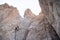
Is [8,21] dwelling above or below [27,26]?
above

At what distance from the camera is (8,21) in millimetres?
2736

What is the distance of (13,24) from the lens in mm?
2662

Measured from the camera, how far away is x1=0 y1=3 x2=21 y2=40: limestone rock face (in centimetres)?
254

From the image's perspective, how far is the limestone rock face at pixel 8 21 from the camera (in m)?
2.54

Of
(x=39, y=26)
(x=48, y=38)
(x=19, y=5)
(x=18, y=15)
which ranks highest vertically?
(x=19, y=5)

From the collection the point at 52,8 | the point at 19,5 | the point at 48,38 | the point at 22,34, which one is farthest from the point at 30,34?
the point at 19,5

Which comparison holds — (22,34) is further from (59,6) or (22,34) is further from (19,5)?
(19,5)

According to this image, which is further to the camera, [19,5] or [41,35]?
[19,5]

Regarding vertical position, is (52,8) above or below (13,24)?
above

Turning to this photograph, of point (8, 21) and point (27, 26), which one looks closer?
point (27, 26)

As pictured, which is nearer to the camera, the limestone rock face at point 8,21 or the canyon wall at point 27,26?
the canyon wall at point 27,26

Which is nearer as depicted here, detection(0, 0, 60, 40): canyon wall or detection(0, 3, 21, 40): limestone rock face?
detection(0, 0, 60, 40): canyon wall

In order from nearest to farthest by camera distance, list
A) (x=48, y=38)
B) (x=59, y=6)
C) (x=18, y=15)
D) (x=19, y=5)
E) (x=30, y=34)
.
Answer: (x=59, y=6), (x=48, y=38), (x=30, y=34), (x=18, y=15), (x=19, y=5)

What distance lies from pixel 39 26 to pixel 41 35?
186 mm
